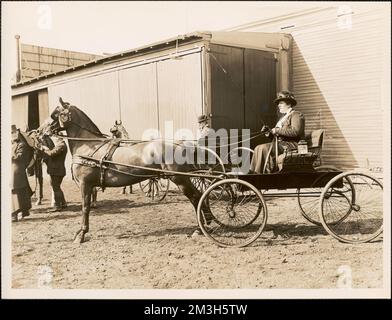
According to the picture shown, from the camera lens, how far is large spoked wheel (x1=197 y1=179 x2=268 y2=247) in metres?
4.46

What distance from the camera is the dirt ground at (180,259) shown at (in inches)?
164

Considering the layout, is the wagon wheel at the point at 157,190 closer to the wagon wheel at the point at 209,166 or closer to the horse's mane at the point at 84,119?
the wagon wheel at the point at 209,166

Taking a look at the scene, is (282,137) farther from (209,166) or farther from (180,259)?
(180,259)

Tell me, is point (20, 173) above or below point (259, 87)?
below

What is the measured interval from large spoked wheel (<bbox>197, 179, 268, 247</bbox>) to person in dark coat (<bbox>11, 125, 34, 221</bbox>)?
2801mm

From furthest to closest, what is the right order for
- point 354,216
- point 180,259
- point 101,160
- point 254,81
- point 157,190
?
point 254,81, point 157,190, point 354,216, point 101,160, point 180,259

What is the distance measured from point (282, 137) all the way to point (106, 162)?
7.65 ft

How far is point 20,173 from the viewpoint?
5.90 meters

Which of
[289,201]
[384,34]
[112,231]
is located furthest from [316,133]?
[112,231]

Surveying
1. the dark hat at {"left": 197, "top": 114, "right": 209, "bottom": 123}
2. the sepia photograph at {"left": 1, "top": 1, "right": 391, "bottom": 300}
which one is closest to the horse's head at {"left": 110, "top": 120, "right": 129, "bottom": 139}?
the sepia photograph at {"left": 1, "top": 1, "right": 391, "bottom": 300}

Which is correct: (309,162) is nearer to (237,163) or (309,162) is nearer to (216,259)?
(216,259)

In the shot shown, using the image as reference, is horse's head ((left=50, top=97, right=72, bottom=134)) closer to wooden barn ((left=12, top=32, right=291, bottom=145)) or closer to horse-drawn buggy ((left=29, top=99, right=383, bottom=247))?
horse-drawn buggy ((left=29, top=99, right=383, bottom=247))

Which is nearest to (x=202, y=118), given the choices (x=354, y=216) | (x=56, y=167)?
(x=56, y=167)

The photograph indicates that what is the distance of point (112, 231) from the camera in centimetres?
549
